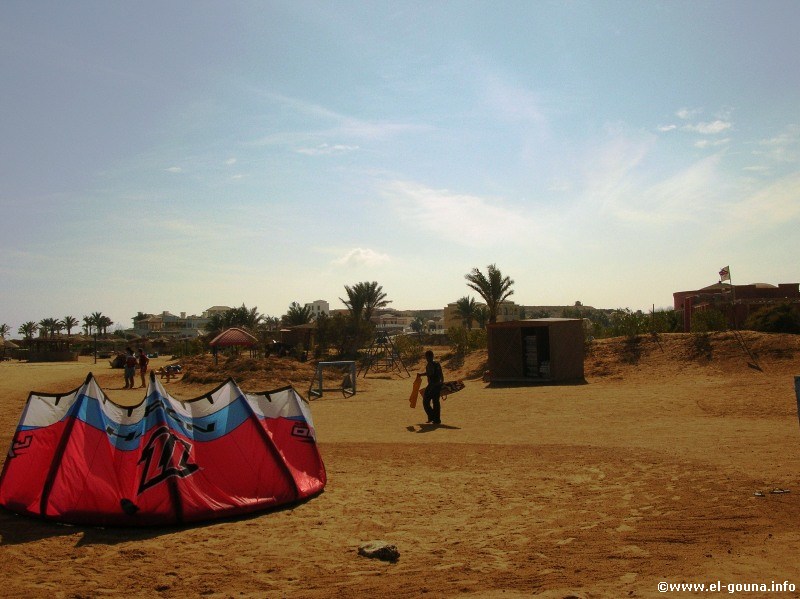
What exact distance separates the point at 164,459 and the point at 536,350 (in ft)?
69.9

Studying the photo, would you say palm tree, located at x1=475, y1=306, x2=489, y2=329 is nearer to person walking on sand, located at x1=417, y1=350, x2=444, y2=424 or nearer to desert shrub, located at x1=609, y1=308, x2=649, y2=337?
desert shrub, located at x1=609, y1=308, x2=649, y2=337

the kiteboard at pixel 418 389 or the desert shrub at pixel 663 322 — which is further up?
the desert shrub at pixel 663 322

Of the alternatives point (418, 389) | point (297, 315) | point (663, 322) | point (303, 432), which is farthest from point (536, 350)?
point (297, 315)

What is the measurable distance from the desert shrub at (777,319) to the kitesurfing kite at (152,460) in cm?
2711

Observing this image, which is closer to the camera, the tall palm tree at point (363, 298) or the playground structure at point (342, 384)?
the playground structure at point (342, 384)

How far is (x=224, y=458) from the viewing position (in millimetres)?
7879

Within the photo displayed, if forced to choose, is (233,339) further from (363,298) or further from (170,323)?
(170,323)

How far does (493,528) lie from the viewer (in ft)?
22.5

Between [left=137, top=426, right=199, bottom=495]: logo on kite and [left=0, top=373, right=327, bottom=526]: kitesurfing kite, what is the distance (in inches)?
0.5

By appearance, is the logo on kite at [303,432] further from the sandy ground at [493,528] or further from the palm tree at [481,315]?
the palm tree at [481,315]

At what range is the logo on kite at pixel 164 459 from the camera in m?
7.28

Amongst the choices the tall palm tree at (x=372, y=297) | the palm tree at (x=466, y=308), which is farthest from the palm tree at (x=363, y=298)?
the palm tree at (x=466, y=308)

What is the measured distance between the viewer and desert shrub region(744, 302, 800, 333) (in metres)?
28.8

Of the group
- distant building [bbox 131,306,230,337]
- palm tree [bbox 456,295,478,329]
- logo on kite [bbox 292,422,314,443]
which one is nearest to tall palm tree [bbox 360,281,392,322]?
palm tree [bbox 456,295,478,329]
